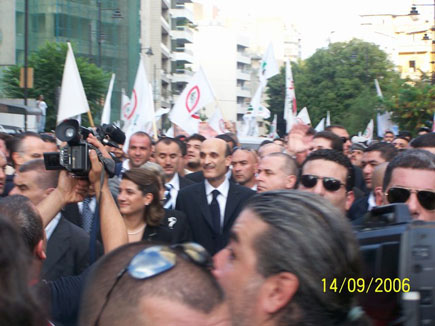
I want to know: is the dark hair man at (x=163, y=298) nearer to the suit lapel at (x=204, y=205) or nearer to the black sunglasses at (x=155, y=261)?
the black sunglasses at (x=155, y=261)

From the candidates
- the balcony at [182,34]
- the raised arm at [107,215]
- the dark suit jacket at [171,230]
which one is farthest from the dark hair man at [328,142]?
the balcony at [182,34]

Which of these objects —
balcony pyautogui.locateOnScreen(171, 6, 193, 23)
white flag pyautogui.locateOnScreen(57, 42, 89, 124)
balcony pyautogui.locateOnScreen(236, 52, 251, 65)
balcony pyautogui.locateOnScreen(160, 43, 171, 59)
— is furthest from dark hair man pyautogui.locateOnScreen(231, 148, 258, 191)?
balcony pyautogui.locateOnScreen(236, 52, 251, 65)

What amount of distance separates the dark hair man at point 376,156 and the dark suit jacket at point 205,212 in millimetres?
1541

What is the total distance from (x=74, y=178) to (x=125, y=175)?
74.8 inches

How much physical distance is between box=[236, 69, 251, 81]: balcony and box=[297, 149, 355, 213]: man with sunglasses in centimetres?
11160

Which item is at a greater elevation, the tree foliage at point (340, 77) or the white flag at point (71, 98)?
the tree foliage at point (340, 77)

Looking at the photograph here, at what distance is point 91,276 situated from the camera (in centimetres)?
219

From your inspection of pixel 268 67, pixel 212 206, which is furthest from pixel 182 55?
pixel 212 206

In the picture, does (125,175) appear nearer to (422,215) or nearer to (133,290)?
(422,215)

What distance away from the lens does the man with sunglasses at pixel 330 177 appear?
5309 mm

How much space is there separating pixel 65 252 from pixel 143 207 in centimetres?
178

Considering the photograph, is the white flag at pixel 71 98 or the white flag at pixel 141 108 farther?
the white flag at pixel 141 108

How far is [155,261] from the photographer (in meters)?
2.02
